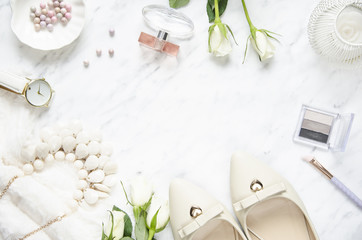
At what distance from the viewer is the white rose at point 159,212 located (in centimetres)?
104

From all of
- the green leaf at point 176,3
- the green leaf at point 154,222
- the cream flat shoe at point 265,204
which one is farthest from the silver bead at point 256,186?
the green leaf at point 176,3

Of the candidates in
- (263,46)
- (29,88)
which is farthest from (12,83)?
(263,46)

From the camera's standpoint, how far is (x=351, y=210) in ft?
3.65

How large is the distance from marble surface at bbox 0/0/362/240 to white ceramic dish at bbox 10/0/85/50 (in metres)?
0.04

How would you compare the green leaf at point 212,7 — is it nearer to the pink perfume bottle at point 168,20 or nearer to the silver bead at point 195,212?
the pink perfume bottle at point 168,20

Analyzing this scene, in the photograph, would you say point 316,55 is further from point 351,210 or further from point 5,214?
point 5,214

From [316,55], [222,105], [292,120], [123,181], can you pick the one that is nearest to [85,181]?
[123,181]

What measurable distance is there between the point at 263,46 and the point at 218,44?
12cm

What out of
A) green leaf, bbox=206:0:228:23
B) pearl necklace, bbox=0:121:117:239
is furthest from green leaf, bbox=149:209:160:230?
green leaf, bbox=206:0:228:23

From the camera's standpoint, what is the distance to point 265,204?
1.08m

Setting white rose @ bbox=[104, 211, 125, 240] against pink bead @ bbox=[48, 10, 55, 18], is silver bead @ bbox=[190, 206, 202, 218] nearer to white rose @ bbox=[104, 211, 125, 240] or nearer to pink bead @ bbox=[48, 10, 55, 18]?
white rose @ bbox=[104, 211, 125, 240]

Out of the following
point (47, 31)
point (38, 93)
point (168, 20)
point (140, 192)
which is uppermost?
point (168, 20)

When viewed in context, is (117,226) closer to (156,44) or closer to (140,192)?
(140,192)

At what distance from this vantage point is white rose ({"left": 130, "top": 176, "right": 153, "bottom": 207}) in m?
1.05
